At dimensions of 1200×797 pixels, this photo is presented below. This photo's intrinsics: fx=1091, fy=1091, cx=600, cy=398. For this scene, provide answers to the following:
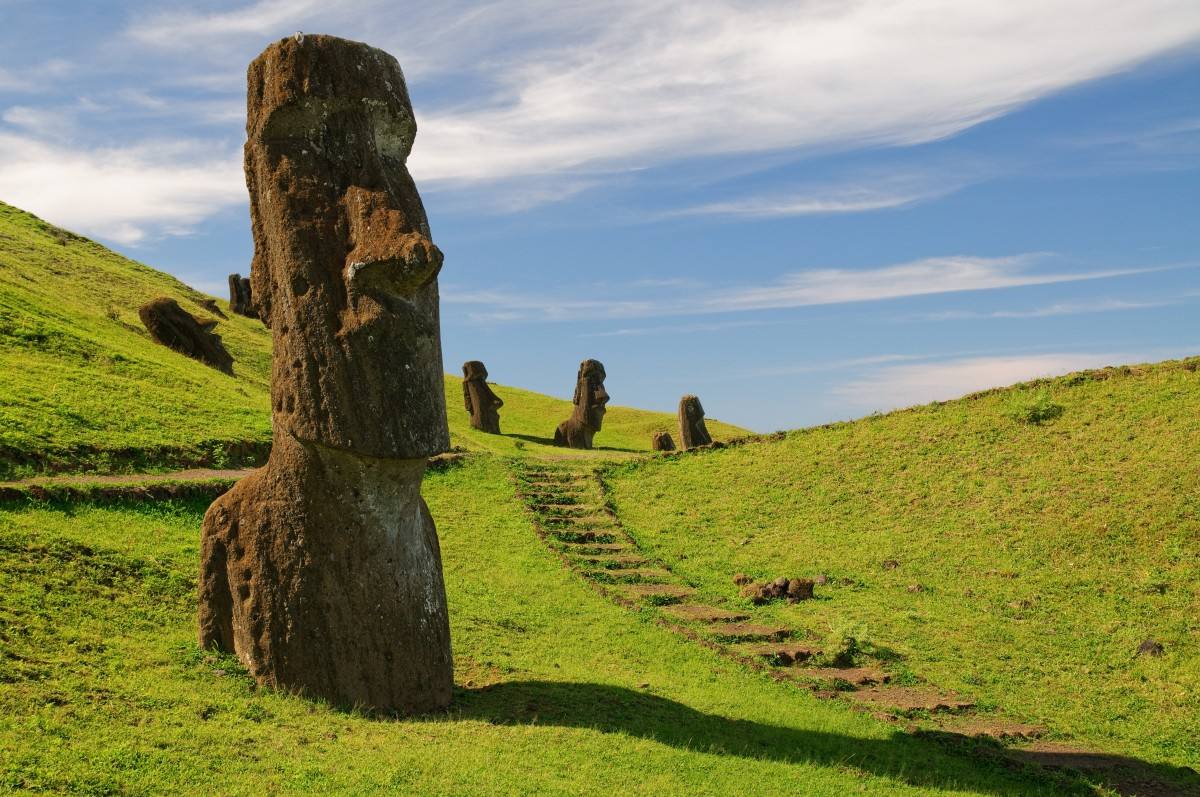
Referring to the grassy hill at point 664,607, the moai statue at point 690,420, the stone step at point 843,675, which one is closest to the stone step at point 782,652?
the stone step at point 843,675

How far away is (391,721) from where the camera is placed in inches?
418

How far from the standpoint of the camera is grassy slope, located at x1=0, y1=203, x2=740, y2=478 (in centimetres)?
1969

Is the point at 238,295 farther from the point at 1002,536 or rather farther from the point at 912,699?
the point at 912,699

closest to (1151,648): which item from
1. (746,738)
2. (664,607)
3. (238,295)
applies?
(664,607)

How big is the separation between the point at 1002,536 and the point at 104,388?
60.9ft

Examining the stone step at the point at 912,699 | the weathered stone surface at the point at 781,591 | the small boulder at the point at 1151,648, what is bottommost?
the stone step at the point at 912,699

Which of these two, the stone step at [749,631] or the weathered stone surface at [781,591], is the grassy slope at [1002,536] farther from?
the stone step at [749,631]

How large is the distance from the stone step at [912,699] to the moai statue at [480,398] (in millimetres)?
27966

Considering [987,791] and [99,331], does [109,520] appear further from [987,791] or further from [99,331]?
[99,331]

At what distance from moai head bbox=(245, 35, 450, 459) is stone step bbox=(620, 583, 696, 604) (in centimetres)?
812

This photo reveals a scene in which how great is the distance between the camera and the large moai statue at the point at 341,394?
1024cm

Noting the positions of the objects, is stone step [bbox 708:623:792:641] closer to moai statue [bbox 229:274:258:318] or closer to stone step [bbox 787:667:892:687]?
stone step [bbox 787:667:892:687]

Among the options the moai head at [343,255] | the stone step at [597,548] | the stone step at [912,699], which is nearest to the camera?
the moai head at [343,255]

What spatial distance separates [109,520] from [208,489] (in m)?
2.83
